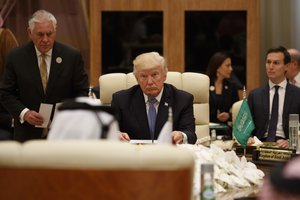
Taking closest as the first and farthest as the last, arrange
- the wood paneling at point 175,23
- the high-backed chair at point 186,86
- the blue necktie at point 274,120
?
the high-backed chair at point 186,86 < the blue necktie at point 274,120 < the wood paneling at point 175,23

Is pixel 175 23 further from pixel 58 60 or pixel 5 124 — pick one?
pixel 58 60

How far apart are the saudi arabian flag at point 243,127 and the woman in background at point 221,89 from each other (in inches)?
118

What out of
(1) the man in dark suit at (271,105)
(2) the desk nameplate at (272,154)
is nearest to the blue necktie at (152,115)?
(2) the desk nameplate at (272,154)

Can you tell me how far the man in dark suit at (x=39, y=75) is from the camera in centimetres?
549

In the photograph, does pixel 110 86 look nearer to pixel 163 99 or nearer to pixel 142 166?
pixel 163 99

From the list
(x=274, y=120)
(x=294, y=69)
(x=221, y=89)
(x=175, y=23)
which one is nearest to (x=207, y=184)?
(x=274, y=120)

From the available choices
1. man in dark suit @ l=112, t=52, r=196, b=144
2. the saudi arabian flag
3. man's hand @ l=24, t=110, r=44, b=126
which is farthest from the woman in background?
man's hand @ l=24, t=110, r=44, b=126

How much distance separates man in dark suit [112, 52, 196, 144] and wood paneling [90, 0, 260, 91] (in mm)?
3907

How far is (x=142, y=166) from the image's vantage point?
245cm

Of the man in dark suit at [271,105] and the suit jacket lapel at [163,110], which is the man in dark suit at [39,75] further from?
the man in dark suit at [271,105]

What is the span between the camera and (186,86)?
5801 mm

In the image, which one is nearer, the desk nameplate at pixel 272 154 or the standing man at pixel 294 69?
the desk nameplate at pixel 272 154

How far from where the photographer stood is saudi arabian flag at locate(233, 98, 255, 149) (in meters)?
5.00

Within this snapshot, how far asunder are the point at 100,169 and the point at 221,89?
6182 mm
